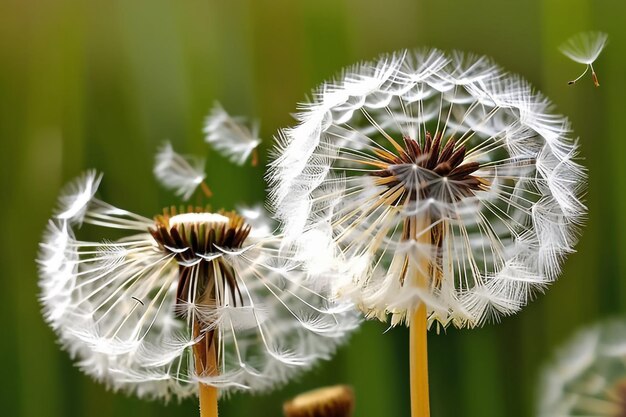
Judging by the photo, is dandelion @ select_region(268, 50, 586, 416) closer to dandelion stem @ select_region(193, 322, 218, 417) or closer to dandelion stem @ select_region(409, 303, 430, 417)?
dandelion stem @ select_region(409, 303, 430, 417)

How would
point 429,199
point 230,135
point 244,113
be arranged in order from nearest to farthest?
point 429,199, point 230,135, point 244,113

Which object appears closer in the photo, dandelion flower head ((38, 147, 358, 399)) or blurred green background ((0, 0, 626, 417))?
dandelion flower head ((38, 147, 358, 399))

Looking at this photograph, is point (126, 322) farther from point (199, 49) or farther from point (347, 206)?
point (199, 49)

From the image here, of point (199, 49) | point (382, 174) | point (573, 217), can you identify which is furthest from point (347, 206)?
point (199, 49)

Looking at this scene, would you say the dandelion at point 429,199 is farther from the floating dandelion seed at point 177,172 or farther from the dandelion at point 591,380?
the floating dandelion seed at point 177,172

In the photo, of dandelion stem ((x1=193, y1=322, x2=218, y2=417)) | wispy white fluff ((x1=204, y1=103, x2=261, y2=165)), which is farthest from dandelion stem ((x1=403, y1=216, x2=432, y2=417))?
wispy white fluff ((x1=204, y1=103, x2=261, y2=165))

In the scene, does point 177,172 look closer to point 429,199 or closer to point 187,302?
point 187,302

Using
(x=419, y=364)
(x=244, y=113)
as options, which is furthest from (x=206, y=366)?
(x=244, y=113)
